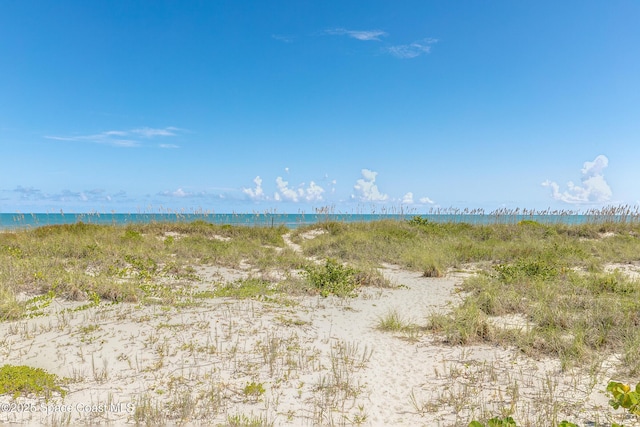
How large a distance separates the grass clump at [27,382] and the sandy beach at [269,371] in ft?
0.33

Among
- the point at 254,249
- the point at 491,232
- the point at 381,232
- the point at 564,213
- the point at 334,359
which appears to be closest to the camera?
the point at 334,359

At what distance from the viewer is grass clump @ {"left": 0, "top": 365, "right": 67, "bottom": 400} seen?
4793mm

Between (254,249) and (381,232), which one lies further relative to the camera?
(381,232)

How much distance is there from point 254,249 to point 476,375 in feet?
39.3

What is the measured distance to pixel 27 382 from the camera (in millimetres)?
4926

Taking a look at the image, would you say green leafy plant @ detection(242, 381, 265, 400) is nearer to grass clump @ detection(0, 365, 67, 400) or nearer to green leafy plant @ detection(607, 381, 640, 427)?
grass clump @ detection(0, 365, 67, 400)

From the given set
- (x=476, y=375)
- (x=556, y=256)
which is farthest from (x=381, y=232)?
(x=476, y=375)

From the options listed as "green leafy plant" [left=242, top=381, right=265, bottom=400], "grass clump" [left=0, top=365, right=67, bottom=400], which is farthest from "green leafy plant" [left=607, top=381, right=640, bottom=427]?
"grass clump" [left=0, top=365, right=67, bottom=400]

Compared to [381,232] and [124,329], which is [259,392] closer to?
[124,329]

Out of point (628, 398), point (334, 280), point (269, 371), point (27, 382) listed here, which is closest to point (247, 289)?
point (334, 280)

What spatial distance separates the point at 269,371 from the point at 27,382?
3040mm

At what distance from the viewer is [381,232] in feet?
65.2

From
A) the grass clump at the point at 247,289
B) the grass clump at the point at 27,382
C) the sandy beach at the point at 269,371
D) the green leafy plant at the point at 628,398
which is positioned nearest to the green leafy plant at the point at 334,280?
the grass clump at the point at 247,289

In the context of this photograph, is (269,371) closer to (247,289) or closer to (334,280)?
(247,289)
